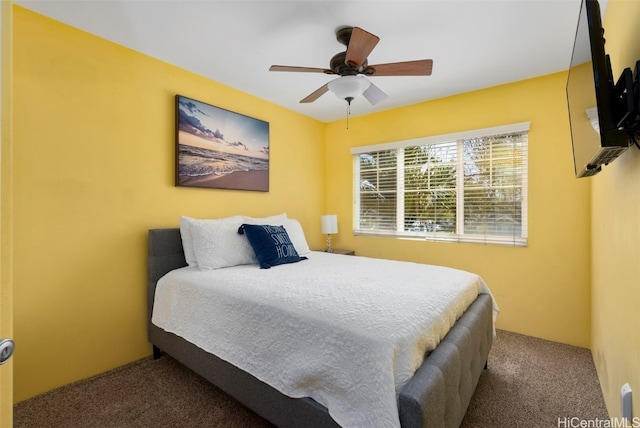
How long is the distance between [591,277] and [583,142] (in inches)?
67.7

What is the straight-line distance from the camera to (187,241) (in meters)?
2.49

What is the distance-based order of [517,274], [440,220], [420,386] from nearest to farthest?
1. [420,386]
2. [517,274]
3. [440,220]

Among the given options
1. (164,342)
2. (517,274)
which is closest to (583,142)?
(517,274)

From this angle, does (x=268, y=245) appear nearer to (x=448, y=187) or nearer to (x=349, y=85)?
(x=349, y=85)

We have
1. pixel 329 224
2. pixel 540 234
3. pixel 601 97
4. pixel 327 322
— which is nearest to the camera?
pixel 601 97

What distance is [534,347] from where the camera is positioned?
2.62 metres

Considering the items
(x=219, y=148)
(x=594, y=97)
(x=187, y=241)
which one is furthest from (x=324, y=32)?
(x=187, y=241)

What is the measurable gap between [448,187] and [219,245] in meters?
2.51

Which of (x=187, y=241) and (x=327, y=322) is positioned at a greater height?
(x=187, y=241)

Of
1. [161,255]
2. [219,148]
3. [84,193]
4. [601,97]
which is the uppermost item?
[219,148]

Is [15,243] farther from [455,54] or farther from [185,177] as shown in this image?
[455,54]

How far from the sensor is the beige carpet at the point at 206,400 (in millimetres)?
1728

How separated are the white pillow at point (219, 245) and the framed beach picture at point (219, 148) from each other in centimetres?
55

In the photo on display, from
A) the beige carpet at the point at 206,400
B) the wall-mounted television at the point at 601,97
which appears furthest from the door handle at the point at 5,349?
the wall-mounted television at the point at 601,97
